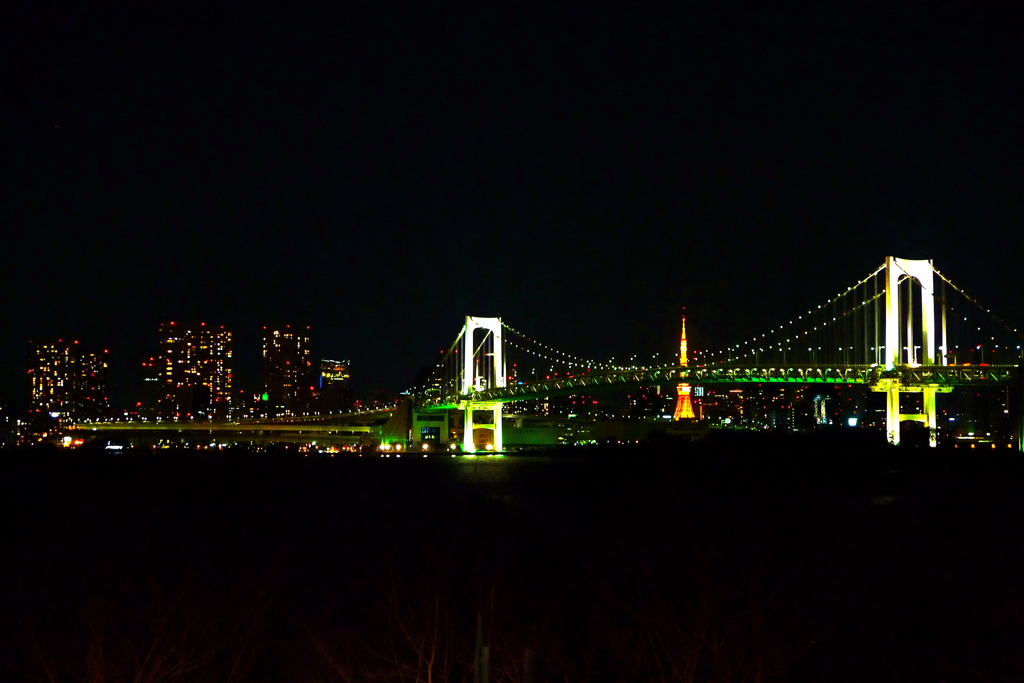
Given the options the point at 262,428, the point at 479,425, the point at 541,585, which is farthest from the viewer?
the point at 262,428

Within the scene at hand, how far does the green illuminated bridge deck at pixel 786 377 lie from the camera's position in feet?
114

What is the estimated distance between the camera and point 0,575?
44.0 ft

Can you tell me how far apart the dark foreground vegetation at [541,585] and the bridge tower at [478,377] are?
24.4 meters

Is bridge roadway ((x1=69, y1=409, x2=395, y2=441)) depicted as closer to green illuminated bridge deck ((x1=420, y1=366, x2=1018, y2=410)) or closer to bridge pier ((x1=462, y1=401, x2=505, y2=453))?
bridge pier ((x1=462, y1=401, x2=505, y2=453))

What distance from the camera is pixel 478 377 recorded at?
5312cm

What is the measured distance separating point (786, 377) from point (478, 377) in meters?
19.0

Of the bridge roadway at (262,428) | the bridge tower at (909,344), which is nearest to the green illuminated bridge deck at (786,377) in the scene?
the bridge tower at (909,344)

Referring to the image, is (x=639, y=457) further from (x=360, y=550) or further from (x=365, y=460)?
(x=365, y=460)

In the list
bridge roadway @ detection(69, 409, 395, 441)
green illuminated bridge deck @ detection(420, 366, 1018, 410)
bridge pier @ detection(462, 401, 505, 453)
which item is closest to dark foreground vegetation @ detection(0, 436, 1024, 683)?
green illuminated bridge deck @ detection(420, 366, 1018, 410)

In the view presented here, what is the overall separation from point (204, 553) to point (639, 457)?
56.4ft

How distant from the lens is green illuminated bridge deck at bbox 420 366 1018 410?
114 ft

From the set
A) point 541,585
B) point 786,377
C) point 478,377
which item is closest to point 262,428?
point 478,377

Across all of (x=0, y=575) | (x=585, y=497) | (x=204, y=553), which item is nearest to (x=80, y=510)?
(x=204, y=553)

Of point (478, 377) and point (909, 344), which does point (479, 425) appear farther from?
point (909, 344)
